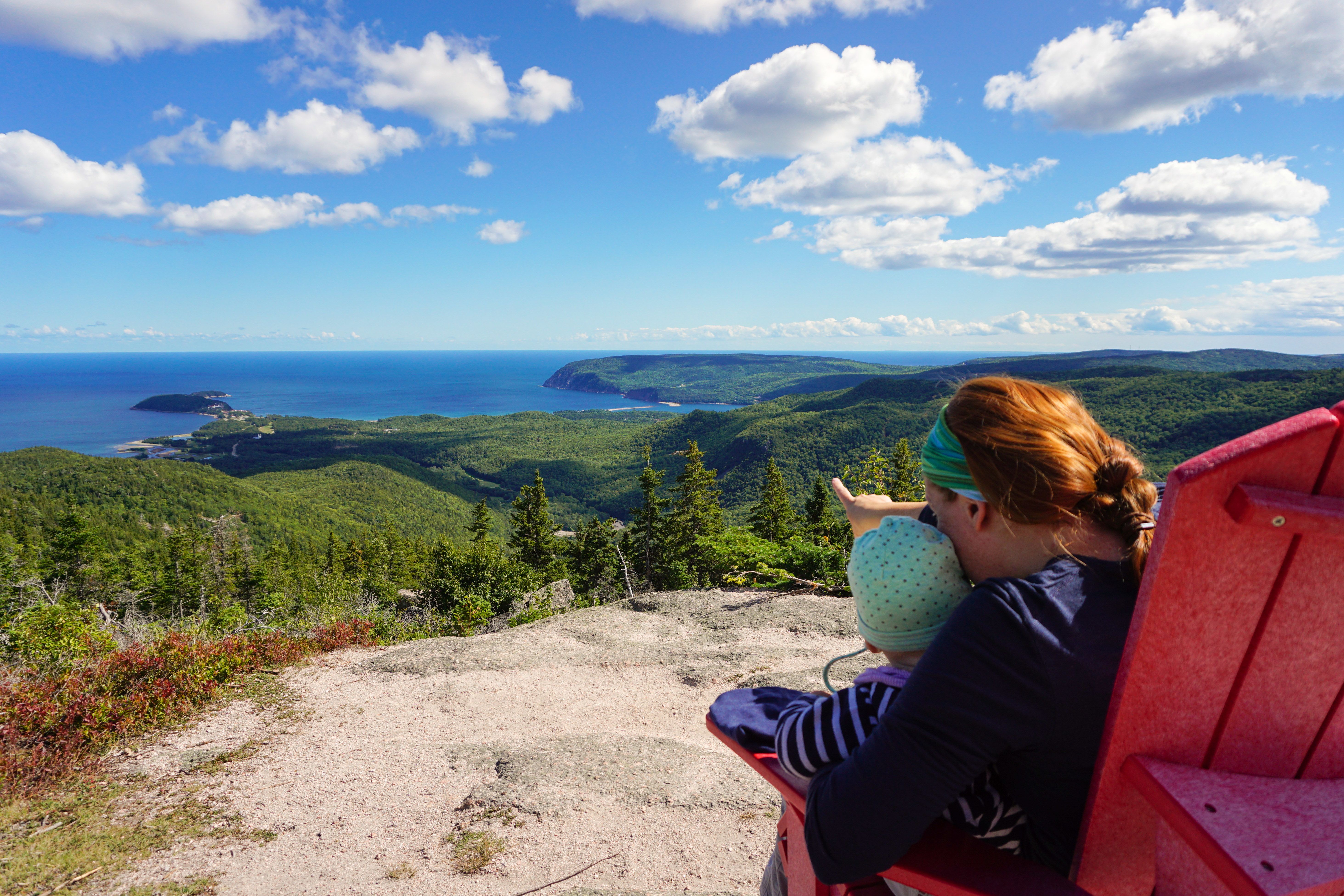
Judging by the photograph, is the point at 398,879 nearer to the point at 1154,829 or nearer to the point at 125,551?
the point at 1154,829

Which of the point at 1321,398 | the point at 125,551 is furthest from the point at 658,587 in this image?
the point at 1321,398

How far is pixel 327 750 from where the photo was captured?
211 inches

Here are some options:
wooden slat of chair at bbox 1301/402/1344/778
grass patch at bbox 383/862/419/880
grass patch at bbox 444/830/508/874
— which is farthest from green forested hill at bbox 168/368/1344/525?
wooden slat of chair at bbox 1301/402/1344/778

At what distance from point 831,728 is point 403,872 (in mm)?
3734

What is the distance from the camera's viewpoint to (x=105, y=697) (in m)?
5.54

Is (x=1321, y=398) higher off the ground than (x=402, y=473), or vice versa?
(x=1321, y=398)

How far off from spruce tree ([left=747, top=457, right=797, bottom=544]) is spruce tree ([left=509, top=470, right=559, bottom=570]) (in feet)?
31.3

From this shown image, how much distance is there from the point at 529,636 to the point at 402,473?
105094 millimetres

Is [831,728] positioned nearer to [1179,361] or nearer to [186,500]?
[186,500]

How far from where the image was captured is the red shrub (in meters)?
4.86

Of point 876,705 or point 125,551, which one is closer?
point 876,705

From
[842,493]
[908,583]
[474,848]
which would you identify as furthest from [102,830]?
[908,583]

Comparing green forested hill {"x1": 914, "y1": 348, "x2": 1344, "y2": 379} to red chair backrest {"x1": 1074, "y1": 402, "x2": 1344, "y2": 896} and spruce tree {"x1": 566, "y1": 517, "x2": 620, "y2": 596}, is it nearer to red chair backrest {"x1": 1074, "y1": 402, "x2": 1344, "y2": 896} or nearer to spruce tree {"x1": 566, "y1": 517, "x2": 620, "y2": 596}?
spruce tree {"x1": 566, "y1": 517, "x2": 620, "y2": 596}

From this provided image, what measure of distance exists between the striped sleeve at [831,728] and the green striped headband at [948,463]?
43cm
